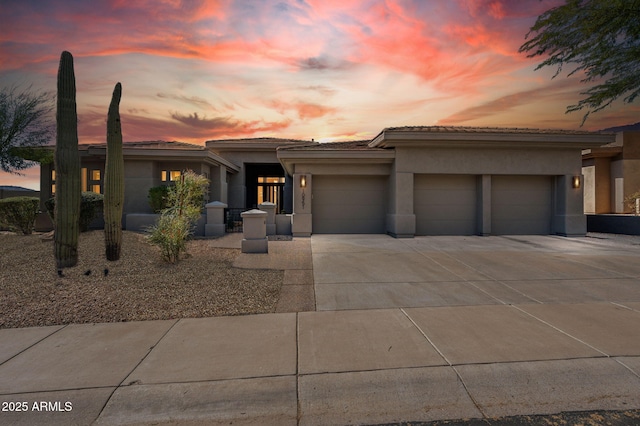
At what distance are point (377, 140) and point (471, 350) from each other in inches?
415

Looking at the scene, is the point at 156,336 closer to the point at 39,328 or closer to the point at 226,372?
the point at 226,372

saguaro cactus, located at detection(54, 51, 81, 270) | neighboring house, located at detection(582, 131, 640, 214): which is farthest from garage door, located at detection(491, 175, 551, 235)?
saguaro cactus, located at detection(54, 51, 81, 270)

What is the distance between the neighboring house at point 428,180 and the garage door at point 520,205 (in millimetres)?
44

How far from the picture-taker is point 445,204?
1363cm

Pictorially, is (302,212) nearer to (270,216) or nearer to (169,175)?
(270,216)

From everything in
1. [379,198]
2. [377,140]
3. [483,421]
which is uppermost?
[377,140]

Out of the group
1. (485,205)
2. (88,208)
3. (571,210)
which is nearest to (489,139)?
(485,205)

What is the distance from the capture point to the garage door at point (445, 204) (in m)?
13.6

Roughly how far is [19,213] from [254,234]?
8.75 metres

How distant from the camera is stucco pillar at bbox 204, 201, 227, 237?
12.8 m

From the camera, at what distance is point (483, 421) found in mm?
2588

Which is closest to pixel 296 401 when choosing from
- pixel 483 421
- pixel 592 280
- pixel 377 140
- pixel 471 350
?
pixel 483 421

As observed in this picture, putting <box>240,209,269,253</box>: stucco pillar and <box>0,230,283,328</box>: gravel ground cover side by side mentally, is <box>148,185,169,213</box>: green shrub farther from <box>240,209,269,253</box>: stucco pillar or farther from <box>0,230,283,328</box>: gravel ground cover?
<box>240,209,269,253</box>: stucco pillar

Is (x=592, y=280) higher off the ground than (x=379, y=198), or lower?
lower
